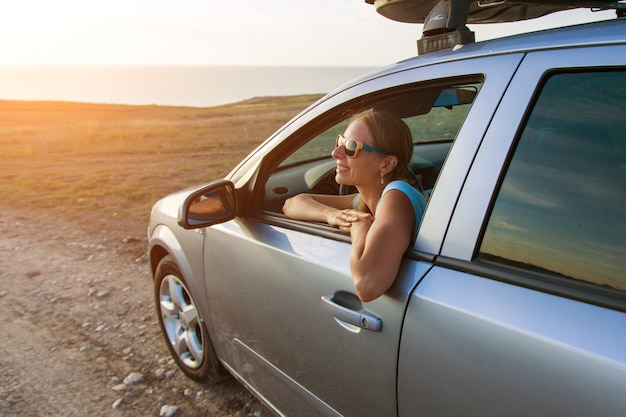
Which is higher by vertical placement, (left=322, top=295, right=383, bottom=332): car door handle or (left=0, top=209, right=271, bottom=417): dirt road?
(left=322, top=295, right=383, bottom=332): car door handle

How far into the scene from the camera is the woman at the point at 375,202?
5.01ft

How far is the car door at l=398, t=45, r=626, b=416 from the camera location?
3.70 feet

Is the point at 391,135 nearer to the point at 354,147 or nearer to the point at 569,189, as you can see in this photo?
the point at 354,147

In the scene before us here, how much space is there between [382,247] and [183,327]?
195 cm

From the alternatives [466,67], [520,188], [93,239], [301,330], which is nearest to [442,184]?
[520,188]

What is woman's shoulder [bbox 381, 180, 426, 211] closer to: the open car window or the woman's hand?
the woman's hand

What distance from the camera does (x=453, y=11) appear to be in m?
1.70

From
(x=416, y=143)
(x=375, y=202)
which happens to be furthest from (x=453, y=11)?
(x=416, y=143)

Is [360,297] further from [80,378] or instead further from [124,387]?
[80,378]

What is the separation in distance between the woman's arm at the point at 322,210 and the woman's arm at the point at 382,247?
0.51 ft

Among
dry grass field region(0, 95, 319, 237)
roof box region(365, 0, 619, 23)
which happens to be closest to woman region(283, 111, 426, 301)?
roof box region(365, 0, 619, 23)

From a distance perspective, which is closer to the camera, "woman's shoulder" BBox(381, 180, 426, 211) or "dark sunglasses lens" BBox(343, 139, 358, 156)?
"woman's shoulder" BBox(381, 180, 426, 211)

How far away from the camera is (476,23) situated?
2320 millimetres

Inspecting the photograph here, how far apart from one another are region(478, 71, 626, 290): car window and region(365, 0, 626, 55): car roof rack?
449 millimetres
